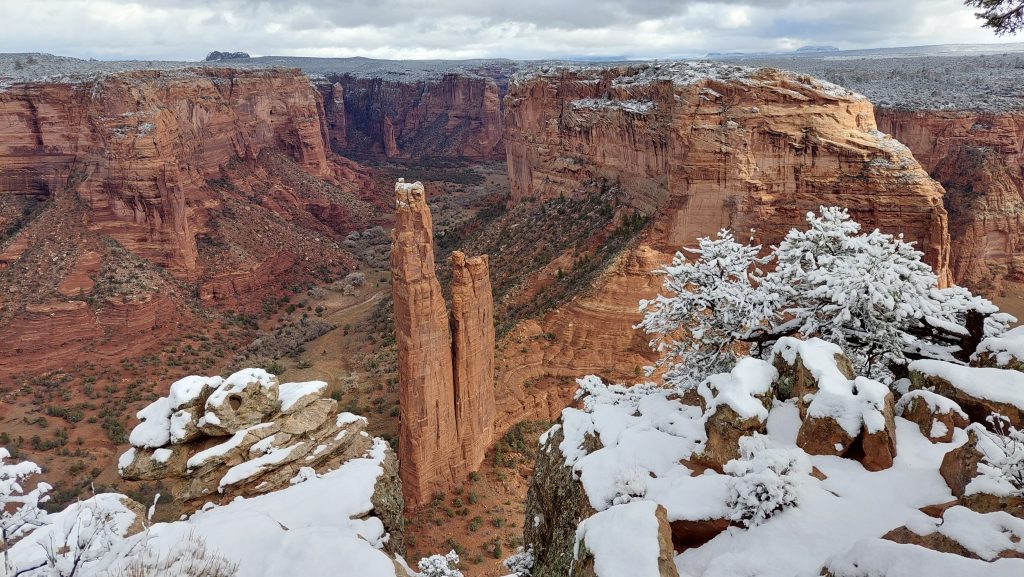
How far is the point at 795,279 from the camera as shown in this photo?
625 inches

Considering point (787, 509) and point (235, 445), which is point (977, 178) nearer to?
point (787, 509)

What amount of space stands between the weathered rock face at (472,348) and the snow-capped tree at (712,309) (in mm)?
10814

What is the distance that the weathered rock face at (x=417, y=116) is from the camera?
140 m

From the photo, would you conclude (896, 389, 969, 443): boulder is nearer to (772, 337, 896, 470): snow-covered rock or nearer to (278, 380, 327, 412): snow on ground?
(772, 337, 896, 470): snow-covered rock

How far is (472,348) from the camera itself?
2777 cm

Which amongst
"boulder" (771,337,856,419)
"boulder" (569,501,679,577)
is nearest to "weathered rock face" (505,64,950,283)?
"boulder" (771,337,856,419)

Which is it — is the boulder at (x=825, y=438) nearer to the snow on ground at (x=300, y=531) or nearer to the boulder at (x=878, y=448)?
the boulder at (x=878, y=448)

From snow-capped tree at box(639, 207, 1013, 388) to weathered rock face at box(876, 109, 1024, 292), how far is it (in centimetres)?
4234

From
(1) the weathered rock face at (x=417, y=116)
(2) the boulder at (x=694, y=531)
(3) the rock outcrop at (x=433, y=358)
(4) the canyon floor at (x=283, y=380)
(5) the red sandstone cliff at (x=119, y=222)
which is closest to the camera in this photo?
(2) the boulder at (x=694, y=531)

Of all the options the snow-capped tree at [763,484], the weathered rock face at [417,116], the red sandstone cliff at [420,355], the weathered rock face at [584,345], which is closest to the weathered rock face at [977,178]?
the weathered rock face at [584,345]

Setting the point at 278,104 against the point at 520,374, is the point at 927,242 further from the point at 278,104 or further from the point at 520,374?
the point at 278,104

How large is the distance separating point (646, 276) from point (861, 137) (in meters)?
13.2

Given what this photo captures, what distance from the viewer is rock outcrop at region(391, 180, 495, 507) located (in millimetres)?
25312

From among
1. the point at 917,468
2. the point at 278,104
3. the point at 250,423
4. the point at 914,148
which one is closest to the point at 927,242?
the point at 917,468
